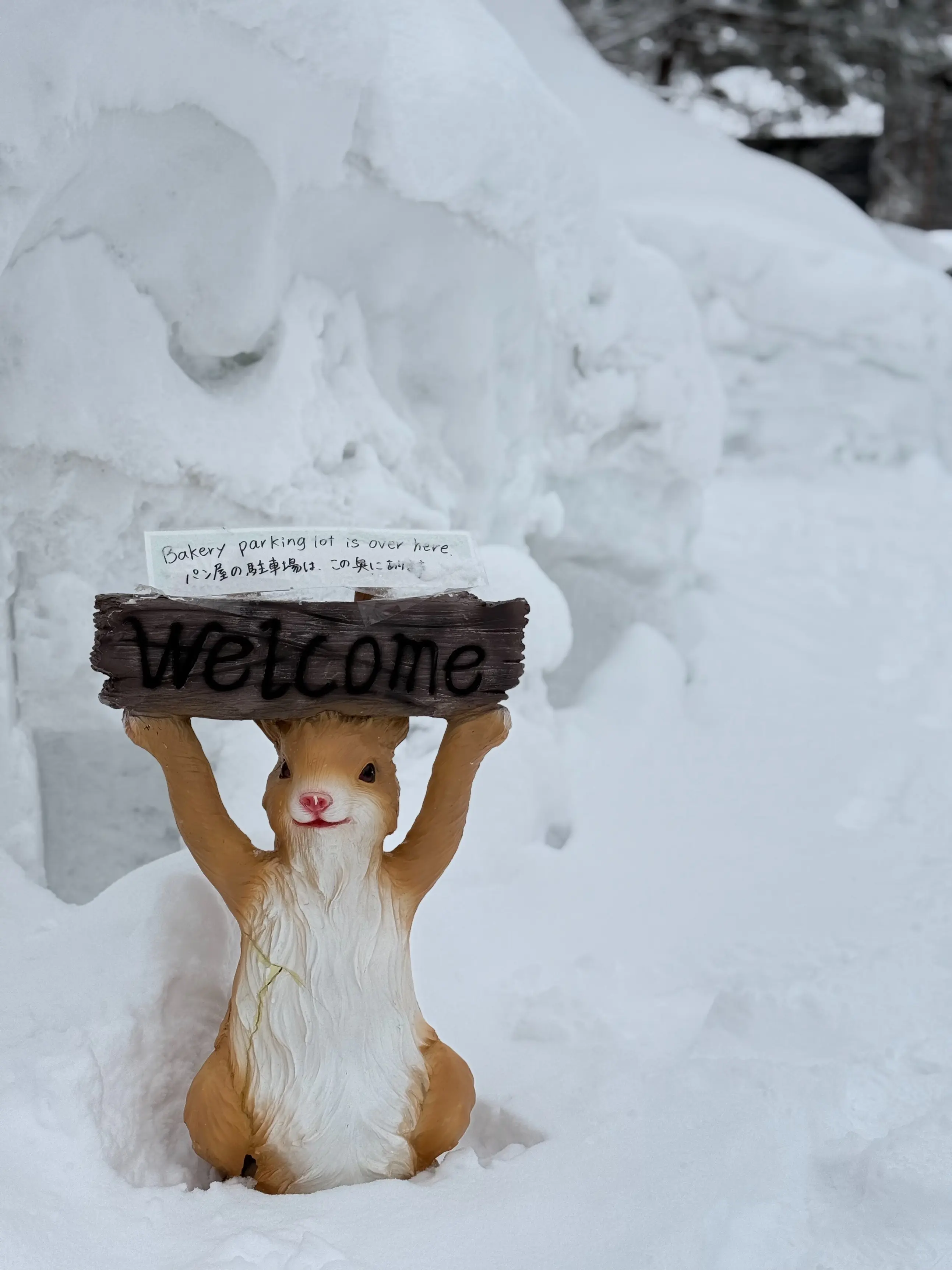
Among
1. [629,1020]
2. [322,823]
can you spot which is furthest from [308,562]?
[629,1020]

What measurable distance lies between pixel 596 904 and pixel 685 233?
12.9 ft

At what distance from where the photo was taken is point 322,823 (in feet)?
5.99

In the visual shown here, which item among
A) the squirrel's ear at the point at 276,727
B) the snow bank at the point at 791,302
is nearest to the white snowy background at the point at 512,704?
the squirrel's ear at the point at 276,727

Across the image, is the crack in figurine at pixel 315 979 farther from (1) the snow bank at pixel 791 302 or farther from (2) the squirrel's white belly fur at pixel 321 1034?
(1) the snow bank at pixel 791 302

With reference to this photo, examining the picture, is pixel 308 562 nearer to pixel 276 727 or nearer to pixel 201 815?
pixel 276 727

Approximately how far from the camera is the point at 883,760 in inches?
148

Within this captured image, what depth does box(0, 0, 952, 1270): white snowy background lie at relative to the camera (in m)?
1.80

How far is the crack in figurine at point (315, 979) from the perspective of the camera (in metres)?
1.84

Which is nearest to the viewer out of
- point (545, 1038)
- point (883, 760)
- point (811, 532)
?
point (545, 1038)

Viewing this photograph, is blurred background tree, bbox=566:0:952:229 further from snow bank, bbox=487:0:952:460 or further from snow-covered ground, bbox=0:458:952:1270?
snow-covered ground, bbox=0:458:952:1270

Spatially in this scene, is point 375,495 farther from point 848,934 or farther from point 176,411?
point 848,934

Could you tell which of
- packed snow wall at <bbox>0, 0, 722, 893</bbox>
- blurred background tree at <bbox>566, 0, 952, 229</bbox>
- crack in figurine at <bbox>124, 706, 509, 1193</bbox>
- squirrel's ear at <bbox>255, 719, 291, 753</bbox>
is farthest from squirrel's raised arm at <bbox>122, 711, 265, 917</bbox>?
blurred background tree at <bbox>566, 0, 952, 229</bbox>

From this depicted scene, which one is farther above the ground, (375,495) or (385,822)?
(375,495)

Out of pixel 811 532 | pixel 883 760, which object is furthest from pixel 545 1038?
pixel 811 532
